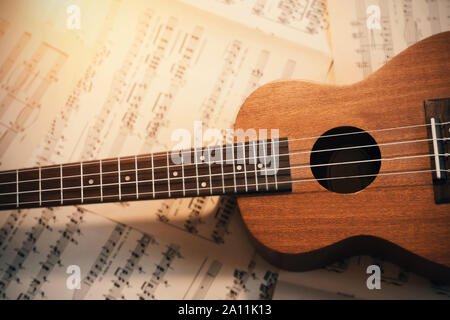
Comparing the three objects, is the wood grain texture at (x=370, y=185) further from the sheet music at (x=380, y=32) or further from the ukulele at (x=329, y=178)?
the sheet music at (x=380, y=32)

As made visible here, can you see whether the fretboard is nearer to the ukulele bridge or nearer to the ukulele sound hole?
the ukulele sound hole

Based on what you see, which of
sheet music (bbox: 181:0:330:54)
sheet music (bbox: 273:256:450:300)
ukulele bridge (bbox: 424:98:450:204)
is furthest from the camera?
sheet music (bbox: 181:0:330:54)

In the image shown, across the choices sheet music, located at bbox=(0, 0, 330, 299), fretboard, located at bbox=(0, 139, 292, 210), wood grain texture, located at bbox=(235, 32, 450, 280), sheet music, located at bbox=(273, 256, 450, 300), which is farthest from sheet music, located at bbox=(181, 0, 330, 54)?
sheet music, located at bbox=(273, 256, 450, 300)

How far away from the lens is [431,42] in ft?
2.37

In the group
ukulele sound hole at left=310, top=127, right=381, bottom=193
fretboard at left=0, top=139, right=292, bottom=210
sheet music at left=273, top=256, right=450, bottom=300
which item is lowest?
sheet music at left=273, top=256, right=450, bottom=300

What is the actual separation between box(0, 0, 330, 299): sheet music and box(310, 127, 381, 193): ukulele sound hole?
0.24 meters

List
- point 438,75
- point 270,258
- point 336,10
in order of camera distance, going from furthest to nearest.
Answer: point 336,10 → point 270,258 → point 438,75

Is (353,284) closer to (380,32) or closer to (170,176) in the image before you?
(170,176)

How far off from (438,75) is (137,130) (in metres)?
0.76

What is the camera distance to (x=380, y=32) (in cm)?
94

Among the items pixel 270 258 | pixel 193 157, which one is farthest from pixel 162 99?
pixel 270 258

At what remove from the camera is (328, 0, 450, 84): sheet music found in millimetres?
923
